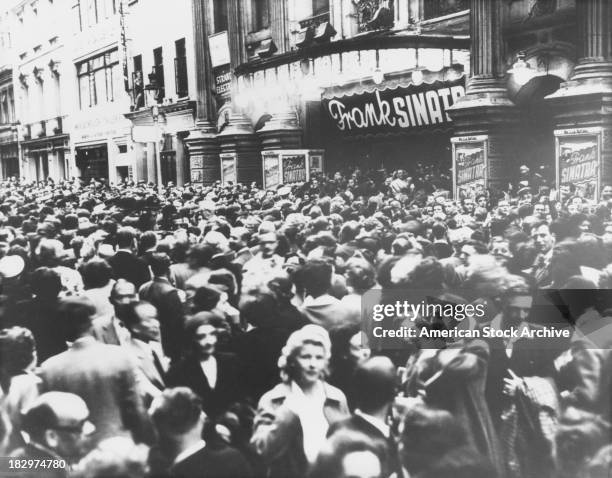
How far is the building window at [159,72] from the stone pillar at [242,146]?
0.61 m

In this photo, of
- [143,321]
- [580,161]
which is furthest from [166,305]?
[580,161]

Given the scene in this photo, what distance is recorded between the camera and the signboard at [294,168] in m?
5.08

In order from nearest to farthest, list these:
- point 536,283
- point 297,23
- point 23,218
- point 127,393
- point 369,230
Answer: point 127,393, point 536,283, point 369,230, point 23,218, point 297,23

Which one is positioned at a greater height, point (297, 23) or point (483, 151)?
point (297, 23)

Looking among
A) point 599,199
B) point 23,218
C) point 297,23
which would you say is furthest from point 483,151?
point 23,218

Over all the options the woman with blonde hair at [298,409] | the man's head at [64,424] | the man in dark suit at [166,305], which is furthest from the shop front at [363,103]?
the man's head at [64,424]

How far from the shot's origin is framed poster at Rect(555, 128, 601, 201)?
434 cm

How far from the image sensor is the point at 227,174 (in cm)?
539

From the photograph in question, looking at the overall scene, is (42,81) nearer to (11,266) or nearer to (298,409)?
(11,266)

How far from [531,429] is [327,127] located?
2.55 meters

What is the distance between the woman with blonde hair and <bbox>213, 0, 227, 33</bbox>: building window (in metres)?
2.65

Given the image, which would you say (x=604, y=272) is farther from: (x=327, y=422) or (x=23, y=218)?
(x=23, y=218)

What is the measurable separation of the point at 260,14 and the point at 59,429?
3378 mm

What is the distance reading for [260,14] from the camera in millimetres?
5285
